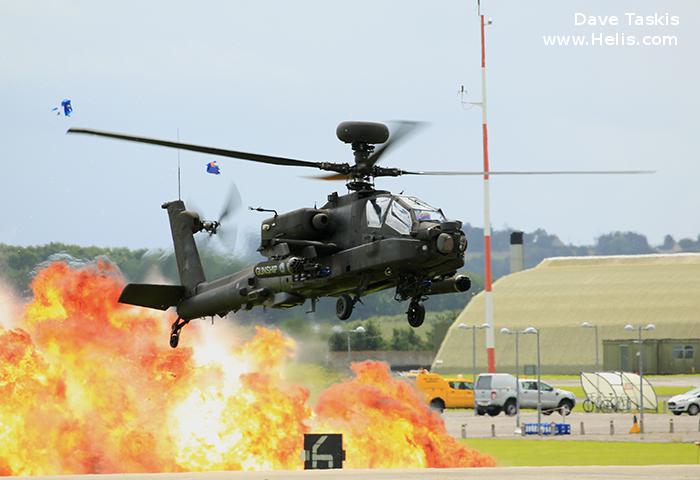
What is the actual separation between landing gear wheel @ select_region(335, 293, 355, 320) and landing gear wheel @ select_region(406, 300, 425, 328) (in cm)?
160

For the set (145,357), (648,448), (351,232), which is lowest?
(648,448)

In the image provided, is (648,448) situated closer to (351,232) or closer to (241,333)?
(241,333)

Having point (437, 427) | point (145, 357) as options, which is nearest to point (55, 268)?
point (145, 357)

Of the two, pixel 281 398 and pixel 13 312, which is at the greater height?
pixel 13 312

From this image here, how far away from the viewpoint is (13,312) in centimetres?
4588

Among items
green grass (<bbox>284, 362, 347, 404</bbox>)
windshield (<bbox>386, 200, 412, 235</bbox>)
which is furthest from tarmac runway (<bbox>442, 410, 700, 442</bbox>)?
windshield (<bbox>386, 200, 412, 235</bbox>)

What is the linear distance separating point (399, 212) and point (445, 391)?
50.1 meters

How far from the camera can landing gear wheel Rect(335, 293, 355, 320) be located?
32.4m

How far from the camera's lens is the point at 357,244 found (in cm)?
3203

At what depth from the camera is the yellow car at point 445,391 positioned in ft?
257

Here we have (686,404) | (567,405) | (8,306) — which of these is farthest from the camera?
(567,405)

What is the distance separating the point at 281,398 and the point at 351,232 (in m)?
18.3

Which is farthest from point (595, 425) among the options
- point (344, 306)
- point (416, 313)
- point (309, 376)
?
point (344, 306)

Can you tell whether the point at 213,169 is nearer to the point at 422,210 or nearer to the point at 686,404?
the point at 422,210
